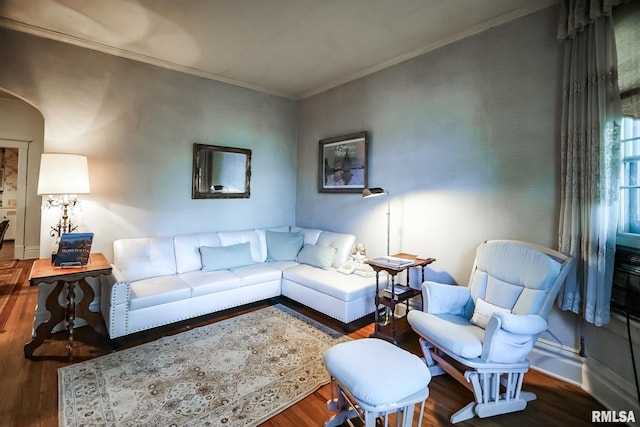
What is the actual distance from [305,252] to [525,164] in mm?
2573

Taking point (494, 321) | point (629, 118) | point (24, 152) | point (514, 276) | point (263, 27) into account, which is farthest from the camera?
point (24, 152)

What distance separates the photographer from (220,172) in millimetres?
4031

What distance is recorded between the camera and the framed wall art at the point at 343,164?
377cm

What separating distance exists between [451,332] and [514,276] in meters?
0.64

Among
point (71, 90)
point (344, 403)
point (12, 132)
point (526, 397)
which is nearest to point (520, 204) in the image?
point (526, 397)

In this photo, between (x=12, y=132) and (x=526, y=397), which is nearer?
(x=526, y=397)

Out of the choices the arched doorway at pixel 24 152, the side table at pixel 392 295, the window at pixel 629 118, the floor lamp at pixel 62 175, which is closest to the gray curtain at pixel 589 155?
the window at pixel 629 118

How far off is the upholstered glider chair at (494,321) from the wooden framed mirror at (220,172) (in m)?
2.88

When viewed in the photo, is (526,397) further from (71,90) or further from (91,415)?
(71,90)

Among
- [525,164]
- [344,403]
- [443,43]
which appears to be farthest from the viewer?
[443,43]

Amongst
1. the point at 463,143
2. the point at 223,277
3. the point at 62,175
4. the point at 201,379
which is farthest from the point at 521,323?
the point at 62,175

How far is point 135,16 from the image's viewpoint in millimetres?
2607

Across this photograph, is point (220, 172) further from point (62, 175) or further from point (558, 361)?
point (558, 361)

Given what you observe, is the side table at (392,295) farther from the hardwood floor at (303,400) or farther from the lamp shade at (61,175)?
the lamp shade at (61,175)
